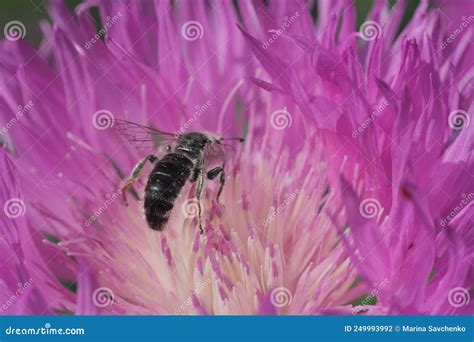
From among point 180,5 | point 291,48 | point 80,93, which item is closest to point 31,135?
point 80,93

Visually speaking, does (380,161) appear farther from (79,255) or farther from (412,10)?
(79,255)
